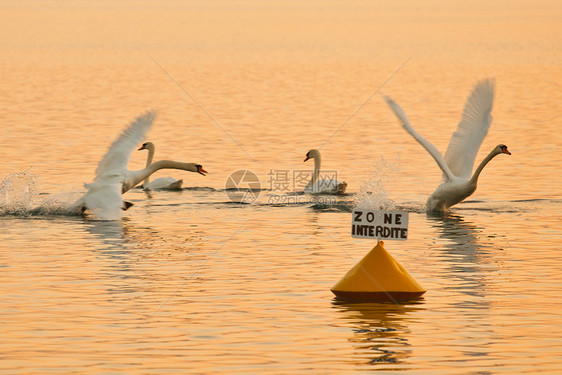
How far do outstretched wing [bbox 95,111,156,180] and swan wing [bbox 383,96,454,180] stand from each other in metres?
4.43

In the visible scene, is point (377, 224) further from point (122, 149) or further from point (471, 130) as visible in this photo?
point (471, 130)

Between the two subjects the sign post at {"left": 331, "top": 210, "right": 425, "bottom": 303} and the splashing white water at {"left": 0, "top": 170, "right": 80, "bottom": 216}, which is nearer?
the sign post at {"left": 331, "top": 210, "right": 425, "bottom": 303}

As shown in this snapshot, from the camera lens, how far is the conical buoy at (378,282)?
43.3 ft

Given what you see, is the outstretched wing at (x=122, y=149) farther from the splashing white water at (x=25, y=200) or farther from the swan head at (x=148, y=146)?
the swan head at (x=148, y=146)

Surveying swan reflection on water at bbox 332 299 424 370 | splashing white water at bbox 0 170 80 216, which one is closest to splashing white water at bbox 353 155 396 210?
splashing white water at bbox 0 170 80 216

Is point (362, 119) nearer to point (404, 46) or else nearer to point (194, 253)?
point (194, 253)

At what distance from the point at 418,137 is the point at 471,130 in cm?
252

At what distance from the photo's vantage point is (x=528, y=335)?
39.0ft

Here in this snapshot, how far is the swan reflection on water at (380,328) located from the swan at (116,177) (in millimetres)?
6723

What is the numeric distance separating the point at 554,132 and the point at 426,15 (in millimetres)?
133999

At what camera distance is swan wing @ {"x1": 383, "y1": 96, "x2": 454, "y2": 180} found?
18.0 m

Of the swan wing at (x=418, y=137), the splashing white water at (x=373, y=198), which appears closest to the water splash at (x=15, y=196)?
the splashing white water at (x=373, y=198)

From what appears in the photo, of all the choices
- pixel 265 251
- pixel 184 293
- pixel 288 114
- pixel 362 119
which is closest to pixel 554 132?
pixel 362 119

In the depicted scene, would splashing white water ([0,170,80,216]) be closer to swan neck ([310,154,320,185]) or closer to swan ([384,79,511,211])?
swan neck ([310,154,320,185])
